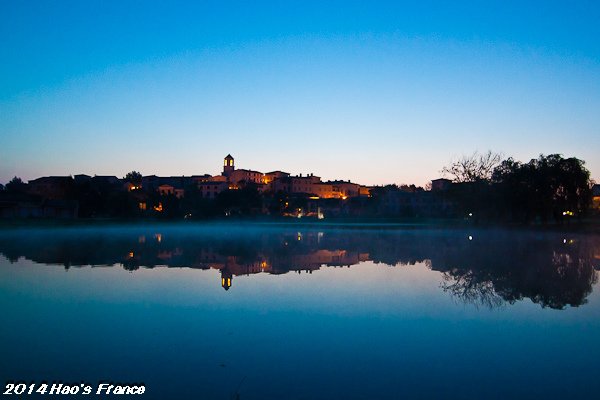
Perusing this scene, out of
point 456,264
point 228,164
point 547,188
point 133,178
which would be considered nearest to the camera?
point 456,264

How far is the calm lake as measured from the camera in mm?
6844

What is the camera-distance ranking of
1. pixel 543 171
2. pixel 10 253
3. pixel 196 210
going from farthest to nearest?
1. pixel 196 210
2. pixel 543 171
3. pixel 10 253

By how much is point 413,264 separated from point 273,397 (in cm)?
1545

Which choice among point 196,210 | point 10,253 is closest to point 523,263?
point 10,253

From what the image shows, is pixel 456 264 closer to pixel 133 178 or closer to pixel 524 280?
pixel 524 280

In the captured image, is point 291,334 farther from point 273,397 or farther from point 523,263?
point 523,263

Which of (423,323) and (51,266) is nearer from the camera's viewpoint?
(423,323)

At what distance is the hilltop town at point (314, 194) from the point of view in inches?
2041

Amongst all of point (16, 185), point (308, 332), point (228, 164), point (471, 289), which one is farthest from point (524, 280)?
point (228, 164)

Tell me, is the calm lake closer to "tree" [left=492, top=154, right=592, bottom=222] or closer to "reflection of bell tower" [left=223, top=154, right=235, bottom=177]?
"tree" [left=492, top=154, right=592, bottom=222]

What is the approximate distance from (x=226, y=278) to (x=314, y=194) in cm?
13986

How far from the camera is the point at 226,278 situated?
655 inches

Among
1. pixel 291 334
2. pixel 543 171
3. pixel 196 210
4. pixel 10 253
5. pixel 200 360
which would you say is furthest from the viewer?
pixel 196 210

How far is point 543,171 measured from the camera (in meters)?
51.7
